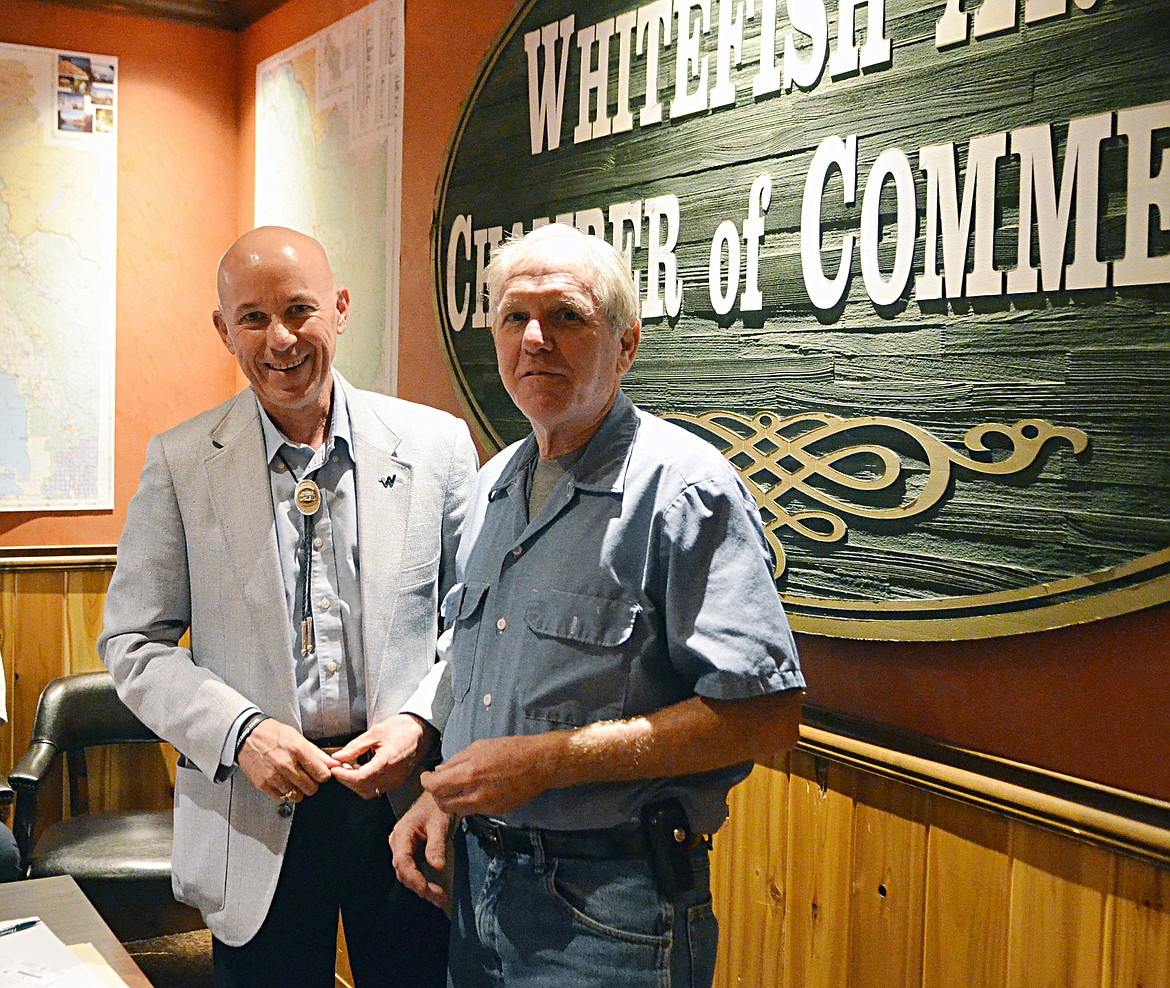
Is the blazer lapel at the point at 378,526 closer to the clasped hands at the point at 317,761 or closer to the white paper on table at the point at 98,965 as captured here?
the clasped hands at the point at 317,761

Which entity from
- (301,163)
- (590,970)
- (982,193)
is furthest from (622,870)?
(301,163)

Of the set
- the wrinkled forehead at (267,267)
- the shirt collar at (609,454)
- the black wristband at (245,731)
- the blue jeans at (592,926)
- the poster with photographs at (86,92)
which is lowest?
the blue jeans at (592,926)

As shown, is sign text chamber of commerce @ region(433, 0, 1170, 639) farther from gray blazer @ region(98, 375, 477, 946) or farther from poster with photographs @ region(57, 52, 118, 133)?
poster with photographs @ region(57, 52, 118, 133)

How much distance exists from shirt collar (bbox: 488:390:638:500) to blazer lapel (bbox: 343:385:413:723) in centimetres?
46

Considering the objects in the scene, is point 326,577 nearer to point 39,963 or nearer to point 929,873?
point 39,963

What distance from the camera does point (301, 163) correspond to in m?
3.71

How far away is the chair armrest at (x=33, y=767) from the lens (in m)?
3.18

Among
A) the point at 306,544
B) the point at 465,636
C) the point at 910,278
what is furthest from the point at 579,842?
the point at 910,278

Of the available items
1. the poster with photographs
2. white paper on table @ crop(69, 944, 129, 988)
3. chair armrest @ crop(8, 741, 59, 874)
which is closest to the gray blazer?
white paper on table @ crop(69, 944, 129, 988)

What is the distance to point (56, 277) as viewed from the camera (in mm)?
3881

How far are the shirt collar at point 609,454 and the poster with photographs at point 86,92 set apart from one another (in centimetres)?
318

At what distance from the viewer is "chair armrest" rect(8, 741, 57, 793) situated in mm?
3180

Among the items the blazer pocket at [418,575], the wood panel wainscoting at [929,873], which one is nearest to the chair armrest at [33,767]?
the blazer pocket at [418,575]

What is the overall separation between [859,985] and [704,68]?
5.19 feet
